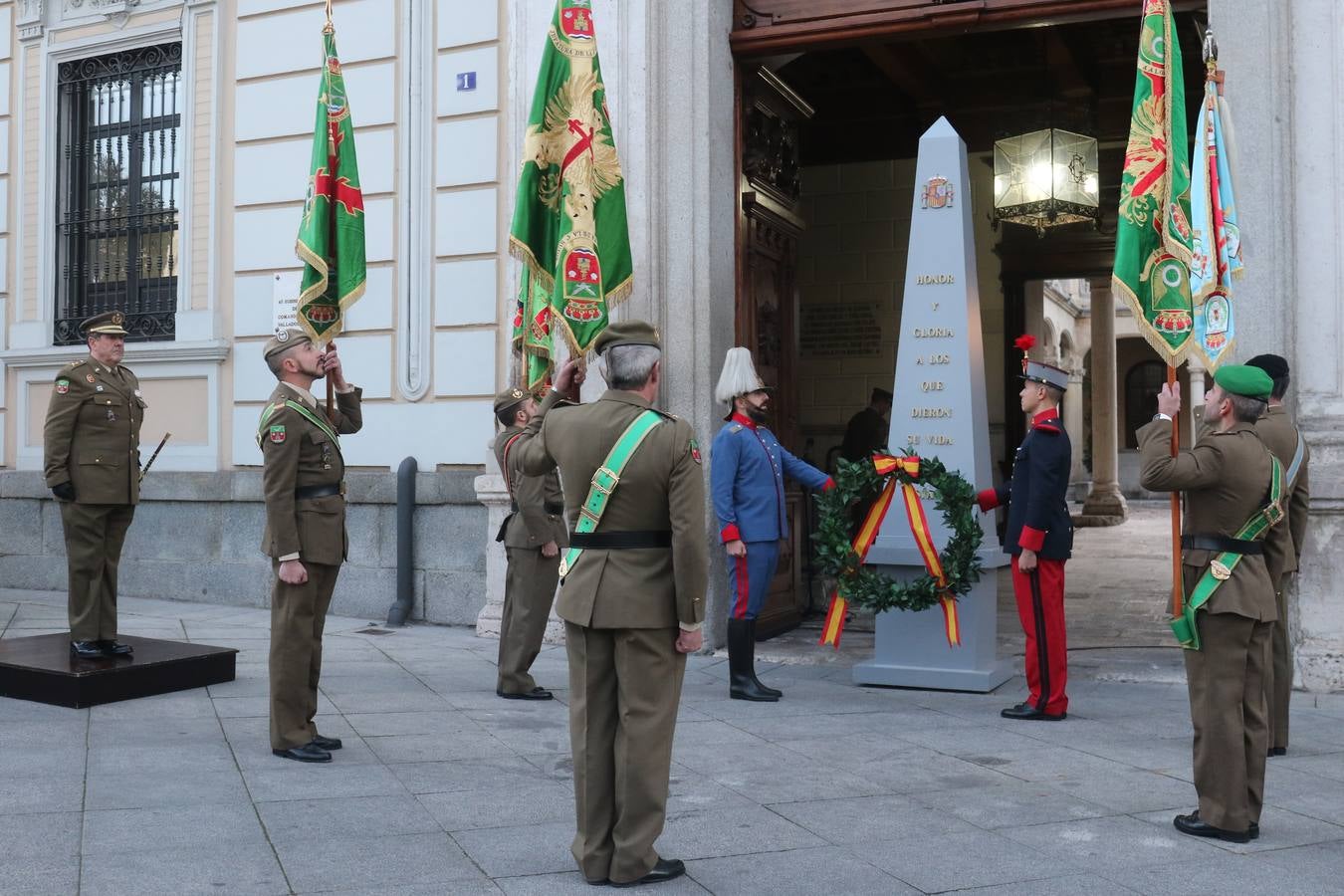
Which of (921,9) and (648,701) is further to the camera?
(921,9)

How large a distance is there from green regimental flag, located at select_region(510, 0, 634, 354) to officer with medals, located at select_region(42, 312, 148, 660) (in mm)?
2485

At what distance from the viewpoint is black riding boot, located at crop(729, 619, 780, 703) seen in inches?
279

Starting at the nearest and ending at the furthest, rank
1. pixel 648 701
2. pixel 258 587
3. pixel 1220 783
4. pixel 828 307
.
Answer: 1. pixel 648 701
2. pixel 1220 783
3. pixel 258 587
4. pixel 828 307

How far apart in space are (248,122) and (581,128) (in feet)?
11.6

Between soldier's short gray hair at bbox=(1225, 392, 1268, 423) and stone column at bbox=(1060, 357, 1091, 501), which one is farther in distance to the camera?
stone column at bbox=(1060, 357, 1091, 501)

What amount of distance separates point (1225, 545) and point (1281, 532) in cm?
91

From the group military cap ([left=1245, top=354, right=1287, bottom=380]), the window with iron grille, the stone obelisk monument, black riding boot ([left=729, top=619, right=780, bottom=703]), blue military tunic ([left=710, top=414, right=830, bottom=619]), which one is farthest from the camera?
the window with iron grille

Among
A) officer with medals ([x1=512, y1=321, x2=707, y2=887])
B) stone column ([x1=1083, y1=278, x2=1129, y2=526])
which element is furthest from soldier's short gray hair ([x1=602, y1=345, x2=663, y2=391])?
stone column ([x1=1083, y1=278, x2=1129, y2=526])

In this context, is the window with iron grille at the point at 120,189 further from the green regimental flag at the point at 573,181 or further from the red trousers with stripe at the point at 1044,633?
the red trousers with stripe at the point at 1044,633

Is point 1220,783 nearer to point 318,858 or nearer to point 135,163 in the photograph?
point 318,858

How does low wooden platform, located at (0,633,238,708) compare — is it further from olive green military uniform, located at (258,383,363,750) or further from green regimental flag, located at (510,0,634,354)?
green regimental flag, located at (510,0,634,354)

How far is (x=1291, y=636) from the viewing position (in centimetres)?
714

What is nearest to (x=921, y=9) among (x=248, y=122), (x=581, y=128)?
(x=581, y=128)

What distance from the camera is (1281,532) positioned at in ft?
17.6
